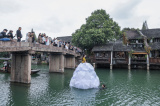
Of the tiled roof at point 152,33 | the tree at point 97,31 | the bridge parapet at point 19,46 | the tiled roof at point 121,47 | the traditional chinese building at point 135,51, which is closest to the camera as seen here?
the bridge parapet at point 19,46

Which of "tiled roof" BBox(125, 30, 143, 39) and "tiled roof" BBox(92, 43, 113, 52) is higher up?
"tiled roof" BBox(125, 30, 143, 39)

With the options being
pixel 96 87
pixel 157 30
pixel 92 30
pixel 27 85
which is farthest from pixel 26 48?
pixel 157 30

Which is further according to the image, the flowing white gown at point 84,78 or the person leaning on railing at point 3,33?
the flowing white gown at point 84,78

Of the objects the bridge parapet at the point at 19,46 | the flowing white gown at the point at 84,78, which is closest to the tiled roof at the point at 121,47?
the bridge parapet at the point at 19,46

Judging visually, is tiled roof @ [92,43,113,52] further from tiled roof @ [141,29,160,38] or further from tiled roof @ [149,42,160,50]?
tiled roof @ [141,29,160,38]

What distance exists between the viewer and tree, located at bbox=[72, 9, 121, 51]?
43.8m

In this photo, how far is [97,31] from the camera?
43.5m

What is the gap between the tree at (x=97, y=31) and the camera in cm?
4384

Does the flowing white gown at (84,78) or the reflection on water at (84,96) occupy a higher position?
the flowing white gown at (84,78)

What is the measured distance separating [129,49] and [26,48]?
31660mm

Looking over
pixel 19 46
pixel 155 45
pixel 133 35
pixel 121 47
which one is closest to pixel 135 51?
pixel 121 47

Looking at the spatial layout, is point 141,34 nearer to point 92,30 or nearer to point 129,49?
point 129,49

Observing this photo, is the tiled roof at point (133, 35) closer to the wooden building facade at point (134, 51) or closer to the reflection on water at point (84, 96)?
the wooden building facade at point (134, 51)

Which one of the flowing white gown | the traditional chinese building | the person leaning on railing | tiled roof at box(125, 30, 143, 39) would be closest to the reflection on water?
the flowing white gown
